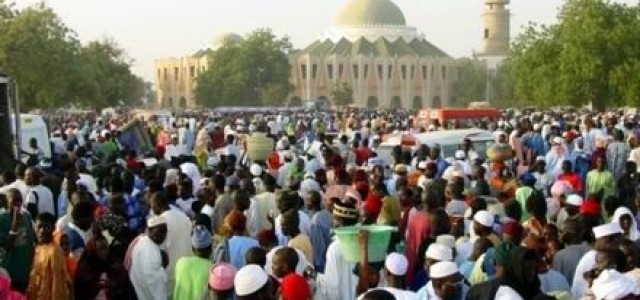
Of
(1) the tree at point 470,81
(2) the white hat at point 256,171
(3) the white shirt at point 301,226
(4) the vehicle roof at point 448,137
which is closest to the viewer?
(3) the white shirt at point 301,226

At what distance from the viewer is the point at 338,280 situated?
7434mm

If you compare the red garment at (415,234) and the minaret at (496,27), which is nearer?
the red garment at (415,234)

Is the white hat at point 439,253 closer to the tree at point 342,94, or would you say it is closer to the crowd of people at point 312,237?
the crowd of people at point 312,237

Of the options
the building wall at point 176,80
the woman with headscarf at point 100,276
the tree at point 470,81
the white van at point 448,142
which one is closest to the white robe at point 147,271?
the woman with headscarf at point 100,276

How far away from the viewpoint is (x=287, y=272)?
659cm

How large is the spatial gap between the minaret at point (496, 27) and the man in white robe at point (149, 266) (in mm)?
125149

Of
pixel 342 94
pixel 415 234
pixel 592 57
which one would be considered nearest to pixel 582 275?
pixel 415 234

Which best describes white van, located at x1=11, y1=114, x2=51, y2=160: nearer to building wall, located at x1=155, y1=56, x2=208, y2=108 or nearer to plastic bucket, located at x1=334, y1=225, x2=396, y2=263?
plastic bucket, located at x1=334, y1=225, x2=396, y2=263

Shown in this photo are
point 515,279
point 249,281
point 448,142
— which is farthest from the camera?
point 448,142

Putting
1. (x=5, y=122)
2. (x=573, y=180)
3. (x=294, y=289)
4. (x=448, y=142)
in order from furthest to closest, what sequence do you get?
(x=448, y=142), (x=5, y=122), (x=573, y=180), (x=294, y=289)

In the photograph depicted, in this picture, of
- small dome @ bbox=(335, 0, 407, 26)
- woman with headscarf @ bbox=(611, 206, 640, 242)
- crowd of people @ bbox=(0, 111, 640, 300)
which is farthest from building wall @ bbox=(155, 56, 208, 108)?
woman with headscarf @ bbox=(611, 206, 640, 242)

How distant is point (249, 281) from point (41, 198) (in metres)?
5.63

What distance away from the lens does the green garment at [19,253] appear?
8.48 m

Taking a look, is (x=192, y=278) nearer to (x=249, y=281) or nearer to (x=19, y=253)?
(x=249, y=281)
